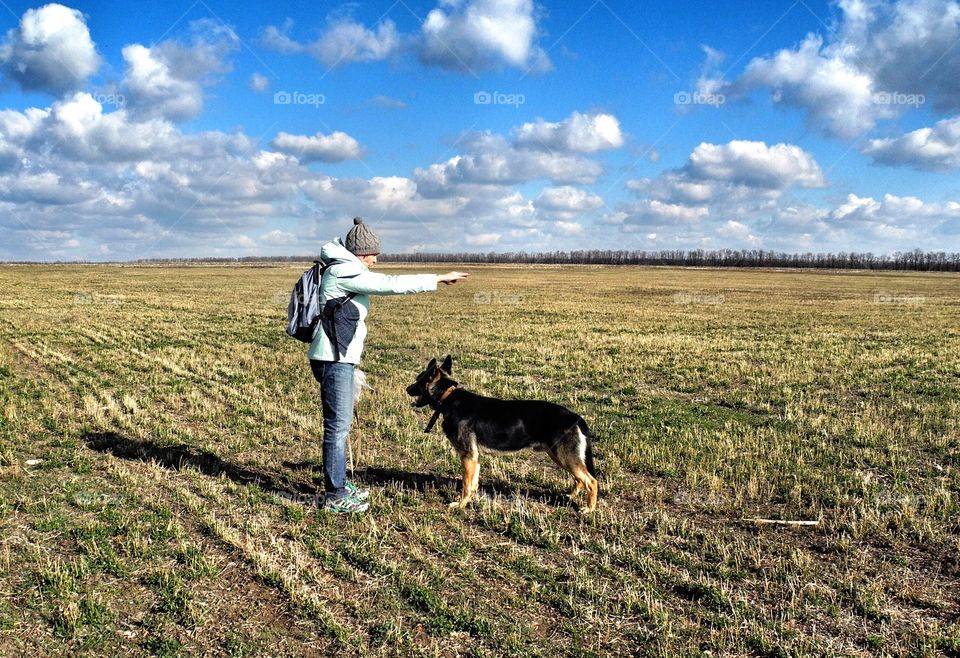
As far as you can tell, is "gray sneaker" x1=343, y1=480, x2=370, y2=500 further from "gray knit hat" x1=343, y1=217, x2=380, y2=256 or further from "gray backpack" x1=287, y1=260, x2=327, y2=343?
"gray knit hat" x1=343, y1=217, x2=380, y2=256

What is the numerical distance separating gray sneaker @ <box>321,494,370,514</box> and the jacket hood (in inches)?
93.3

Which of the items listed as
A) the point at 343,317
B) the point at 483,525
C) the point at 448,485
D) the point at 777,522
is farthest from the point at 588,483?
the point at 343,317

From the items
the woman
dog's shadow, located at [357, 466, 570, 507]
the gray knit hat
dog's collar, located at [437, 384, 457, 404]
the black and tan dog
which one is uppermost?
the gray knit hat

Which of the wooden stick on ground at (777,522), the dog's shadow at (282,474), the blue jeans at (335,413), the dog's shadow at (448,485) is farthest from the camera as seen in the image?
the dog's shadow at (282,474)

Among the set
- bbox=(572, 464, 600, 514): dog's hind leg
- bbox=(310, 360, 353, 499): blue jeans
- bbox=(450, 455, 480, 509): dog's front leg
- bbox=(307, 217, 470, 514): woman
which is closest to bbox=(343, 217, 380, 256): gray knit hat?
bbox=(307, 217, 470, 514): woman

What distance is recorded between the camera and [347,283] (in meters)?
A: 5.70

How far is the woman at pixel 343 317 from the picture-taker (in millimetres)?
5688

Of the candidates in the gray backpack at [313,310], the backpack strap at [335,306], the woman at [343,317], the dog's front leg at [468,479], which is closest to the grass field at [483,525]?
the dog's front leg at [468,479]

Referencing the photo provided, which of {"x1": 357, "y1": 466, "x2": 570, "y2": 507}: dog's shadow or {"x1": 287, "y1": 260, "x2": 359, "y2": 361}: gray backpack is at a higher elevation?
{"x1": 287, "y1": 260, "x2": 359, "y2": 361}: gray backpack

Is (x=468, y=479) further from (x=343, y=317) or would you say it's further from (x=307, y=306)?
(x=307, y=306)

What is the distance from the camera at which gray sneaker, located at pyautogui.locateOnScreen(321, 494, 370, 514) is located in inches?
244

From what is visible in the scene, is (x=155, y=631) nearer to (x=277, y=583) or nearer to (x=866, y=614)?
(x=277, y=583)

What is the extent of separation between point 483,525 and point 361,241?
2.99 metres

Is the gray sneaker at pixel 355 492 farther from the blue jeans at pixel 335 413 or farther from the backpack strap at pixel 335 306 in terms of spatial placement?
the backpack strap at pixel 335 306
